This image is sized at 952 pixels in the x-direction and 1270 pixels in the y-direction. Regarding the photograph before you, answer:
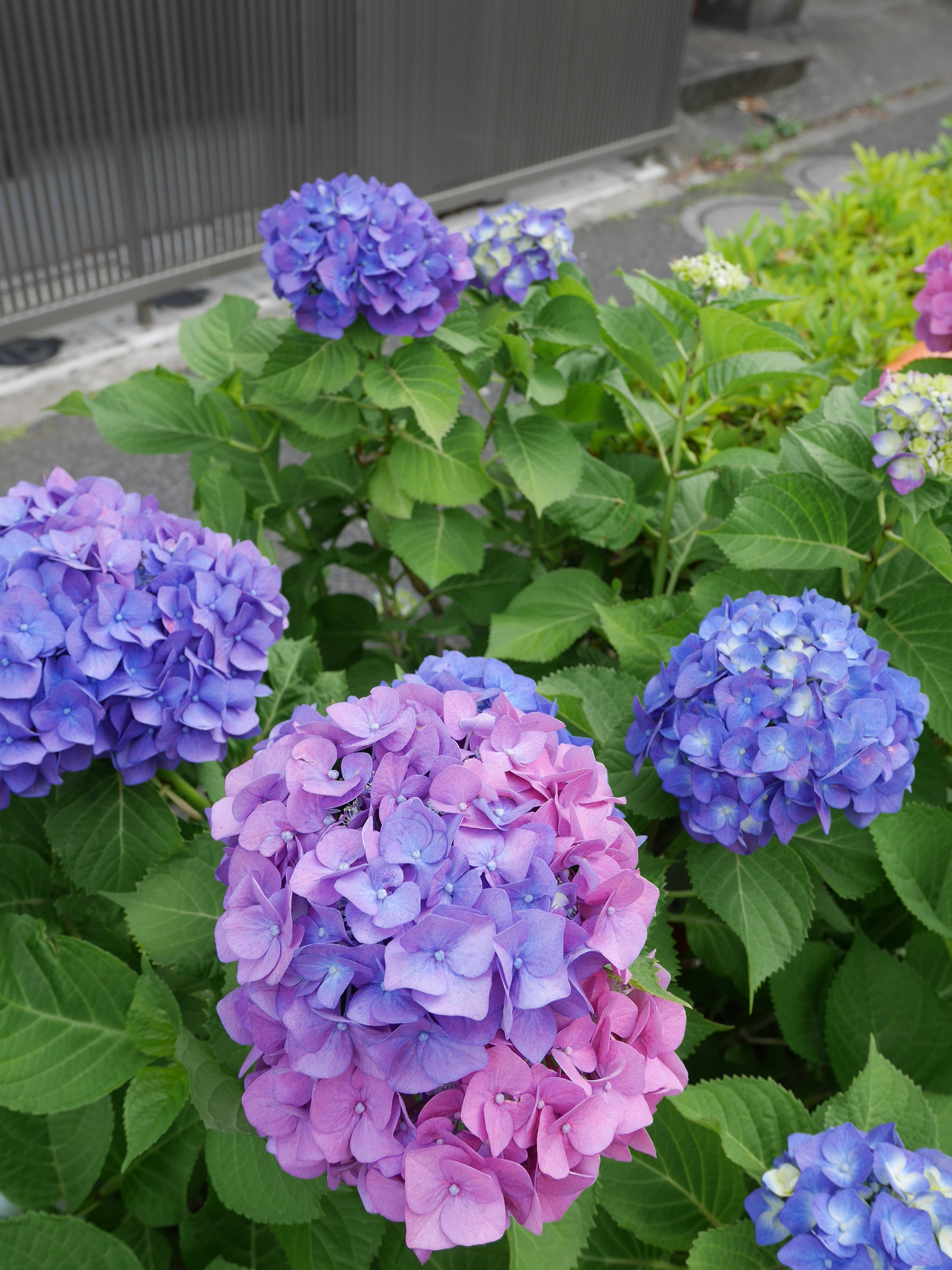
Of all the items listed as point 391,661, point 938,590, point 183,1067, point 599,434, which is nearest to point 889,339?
point 599,434

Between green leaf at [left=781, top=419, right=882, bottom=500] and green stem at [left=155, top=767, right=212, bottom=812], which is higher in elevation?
green leaf at [left=781, top=419, right=882, bottom=500]

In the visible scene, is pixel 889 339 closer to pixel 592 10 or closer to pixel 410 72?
pixel 410 72

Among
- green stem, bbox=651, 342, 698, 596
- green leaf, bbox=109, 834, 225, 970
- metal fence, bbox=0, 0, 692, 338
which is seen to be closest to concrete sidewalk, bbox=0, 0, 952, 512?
metal fence, bbox=0, 0, 692, 338

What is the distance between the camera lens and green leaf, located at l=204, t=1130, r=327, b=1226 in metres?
1.05

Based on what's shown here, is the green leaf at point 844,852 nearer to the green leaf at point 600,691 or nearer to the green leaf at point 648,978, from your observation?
the green leaf at point 600,691

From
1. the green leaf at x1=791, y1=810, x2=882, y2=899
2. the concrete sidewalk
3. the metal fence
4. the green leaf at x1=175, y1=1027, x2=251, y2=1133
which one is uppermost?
the green leaf at x1=175, y1=1027, x2=251, y2=1133

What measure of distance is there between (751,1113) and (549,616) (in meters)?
0.84

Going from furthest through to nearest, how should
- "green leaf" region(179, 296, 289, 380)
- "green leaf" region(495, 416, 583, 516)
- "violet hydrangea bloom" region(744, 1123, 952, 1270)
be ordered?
1. "green leaf" region(179, 296, 289, 380)
2. "green leaf" region(495, 416, 583, 516)
3. "violet hydrangea bloom" region(744, 1123, 952, 1270)

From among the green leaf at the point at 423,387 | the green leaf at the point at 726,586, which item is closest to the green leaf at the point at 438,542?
the green leaf at the point at 423,387

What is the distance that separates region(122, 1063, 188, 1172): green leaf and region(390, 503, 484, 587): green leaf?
0.88 metres

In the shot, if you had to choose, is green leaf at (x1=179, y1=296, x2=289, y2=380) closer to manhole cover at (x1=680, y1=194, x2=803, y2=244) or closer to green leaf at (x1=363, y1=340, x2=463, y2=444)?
green leaf at (x1=363, y1=340, x2=463, y2=444)

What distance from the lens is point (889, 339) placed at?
2402 millimetres

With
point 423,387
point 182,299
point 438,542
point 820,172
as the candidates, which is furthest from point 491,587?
point 820,172

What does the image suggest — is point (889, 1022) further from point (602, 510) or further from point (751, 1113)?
point (602, 510)
